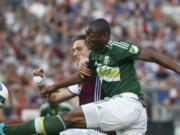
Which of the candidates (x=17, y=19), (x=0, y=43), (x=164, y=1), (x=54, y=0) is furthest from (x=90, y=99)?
(x=164, y=1)

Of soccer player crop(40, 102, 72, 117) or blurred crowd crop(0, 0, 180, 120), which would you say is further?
blurred crowd crop(0, 0, 180, 120)

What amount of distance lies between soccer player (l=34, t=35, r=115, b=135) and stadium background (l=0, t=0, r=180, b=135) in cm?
446

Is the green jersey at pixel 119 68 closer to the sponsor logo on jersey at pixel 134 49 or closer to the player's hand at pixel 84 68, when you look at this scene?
the sponsor logo on jersey at pixel 134 49

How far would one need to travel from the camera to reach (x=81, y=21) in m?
23.2

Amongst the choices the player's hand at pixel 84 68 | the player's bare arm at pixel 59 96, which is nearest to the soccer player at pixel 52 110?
the player's bare arm at pixel 59 96

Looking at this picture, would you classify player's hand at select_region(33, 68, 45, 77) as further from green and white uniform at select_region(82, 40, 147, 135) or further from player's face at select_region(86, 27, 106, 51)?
player's face at select_region(86, 27, 106, 51)

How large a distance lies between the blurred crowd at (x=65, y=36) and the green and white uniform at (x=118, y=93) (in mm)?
6328

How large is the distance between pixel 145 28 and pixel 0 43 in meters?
6.51

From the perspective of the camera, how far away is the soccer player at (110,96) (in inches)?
367

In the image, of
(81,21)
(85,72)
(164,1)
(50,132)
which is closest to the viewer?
(50,132)

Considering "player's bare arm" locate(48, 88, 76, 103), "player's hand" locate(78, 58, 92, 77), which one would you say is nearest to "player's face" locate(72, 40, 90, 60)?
"player's bare arm" locate(48, 88, 76, 103)

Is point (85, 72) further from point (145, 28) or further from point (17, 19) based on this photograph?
point (145, 28)

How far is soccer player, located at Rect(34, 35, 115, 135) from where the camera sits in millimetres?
10406

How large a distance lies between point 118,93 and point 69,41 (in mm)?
12560
